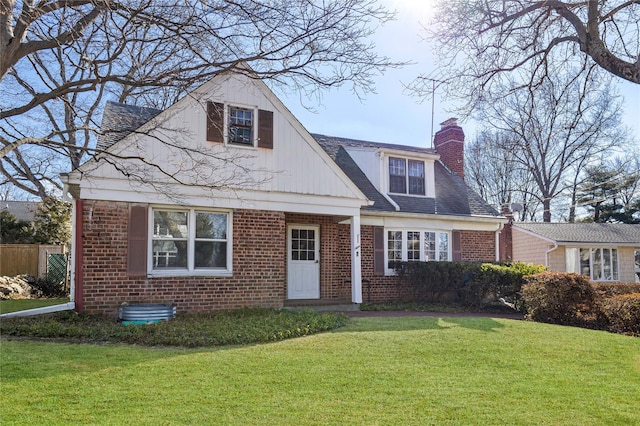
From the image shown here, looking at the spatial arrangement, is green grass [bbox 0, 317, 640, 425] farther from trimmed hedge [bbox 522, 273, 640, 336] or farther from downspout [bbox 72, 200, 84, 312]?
trimmed hedge [bbox 522, 273, 640, 336]

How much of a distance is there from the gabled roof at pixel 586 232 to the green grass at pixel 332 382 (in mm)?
16128

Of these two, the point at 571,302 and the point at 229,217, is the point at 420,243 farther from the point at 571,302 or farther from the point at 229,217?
the point at 229,217

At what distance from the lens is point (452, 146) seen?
19047 millimetres

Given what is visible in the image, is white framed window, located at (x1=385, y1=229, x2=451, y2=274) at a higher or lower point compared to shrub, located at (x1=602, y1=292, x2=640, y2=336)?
higher

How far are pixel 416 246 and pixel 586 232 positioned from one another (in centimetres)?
1344

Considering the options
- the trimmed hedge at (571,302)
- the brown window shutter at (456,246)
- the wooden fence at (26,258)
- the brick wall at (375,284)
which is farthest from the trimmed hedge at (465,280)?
the wooden fence at (26,258)

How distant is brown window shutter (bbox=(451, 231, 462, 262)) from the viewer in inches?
605

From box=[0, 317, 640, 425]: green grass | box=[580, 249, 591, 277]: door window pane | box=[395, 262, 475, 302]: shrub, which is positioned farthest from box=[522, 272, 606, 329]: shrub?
box=[580, 249, 591, 277]: door window pane

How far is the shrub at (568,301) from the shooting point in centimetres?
1058

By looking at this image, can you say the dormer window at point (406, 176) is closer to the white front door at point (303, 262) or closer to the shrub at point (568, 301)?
the white front door at point (303, 262)

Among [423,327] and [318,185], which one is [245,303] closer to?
[318,185]

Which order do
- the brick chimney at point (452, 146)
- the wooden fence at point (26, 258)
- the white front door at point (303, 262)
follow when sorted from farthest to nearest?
the wooden fence at point (26, 258) < the brick chimney at point (452, 146) < the white front door at point (303, 262)

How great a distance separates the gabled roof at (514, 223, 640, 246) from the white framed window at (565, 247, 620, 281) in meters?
0.59

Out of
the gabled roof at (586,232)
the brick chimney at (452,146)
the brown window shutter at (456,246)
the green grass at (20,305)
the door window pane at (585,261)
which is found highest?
the brick chimney at (452,146)
